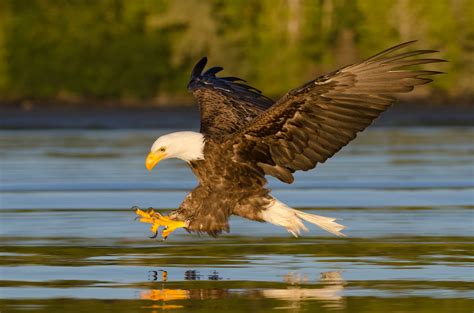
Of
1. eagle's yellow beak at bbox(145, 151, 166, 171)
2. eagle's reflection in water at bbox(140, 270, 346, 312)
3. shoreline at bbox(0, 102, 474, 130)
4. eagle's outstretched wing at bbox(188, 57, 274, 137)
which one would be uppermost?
shoreline at bbox(0, 102, 474, 130)

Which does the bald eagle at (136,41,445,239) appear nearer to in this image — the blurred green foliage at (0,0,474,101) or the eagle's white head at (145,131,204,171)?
the eagle's white head at (145,131,204,171)

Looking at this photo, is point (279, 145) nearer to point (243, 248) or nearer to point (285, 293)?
point (243, 248)

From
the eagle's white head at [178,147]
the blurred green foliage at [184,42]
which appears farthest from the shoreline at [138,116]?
the eagle's white head at [178,147]

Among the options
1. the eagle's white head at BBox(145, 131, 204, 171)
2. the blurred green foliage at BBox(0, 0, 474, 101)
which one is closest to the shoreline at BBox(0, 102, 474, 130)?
the blurred green foliage at BBox(0, 0, 474, 101)

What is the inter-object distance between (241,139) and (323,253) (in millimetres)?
1480

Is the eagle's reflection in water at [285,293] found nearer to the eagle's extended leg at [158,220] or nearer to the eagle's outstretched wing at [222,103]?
the eagle's extended leg at [158,220]

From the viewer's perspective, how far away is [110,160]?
2758cm

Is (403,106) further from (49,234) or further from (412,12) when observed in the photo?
(49,234)

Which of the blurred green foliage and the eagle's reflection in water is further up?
the blurred green foliage

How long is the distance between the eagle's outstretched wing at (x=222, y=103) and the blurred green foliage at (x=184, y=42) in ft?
103

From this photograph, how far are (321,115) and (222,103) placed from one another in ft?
7.34

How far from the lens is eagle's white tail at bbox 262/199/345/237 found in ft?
44.3

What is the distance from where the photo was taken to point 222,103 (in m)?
15.8

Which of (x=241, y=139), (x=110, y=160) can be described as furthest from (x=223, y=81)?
(x=110, y=160)
